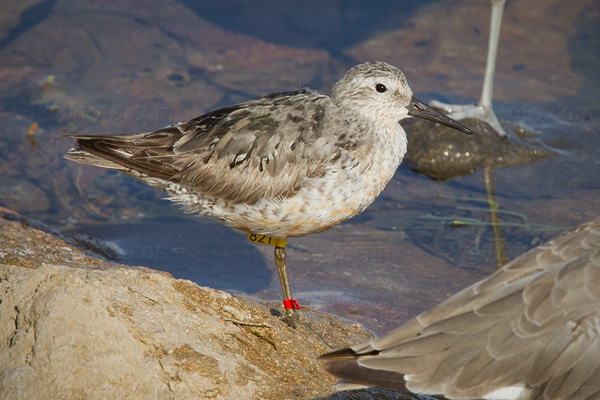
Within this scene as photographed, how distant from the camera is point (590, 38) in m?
11.3

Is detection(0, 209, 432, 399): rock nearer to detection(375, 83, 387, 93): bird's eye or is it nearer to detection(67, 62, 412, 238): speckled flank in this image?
detection(67, 62, 412, 238): speckled flank

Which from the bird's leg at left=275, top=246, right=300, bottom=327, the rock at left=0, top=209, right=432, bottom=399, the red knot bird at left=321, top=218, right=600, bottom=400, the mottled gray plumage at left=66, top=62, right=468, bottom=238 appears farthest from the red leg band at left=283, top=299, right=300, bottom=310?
the red knot bird at left=321, top=218, right=600, bottom=400

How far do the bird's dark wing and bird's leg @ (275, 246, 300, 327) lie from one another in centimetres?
69

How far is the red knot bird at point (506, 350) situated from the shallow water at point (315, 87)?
230cm

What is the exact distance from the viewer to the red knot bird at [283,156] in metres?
5.02

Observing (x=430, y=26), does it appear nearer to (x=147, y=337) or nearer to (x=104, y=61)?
(x=104, y=61)

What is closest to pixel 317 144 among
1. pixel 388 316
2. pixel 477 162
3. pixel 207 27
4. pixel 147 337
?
pixel 388 316

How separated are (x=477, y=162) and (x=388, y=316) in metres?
3.40

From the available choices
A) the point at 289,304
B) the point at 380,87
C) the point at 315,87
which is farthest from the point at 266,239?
the point at 315,87

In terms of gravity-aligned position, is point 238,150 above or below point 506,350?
below

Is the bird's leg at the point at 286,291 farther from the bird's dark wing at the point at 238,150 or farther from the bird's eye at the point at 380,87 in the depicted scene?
the bird's eye at the point at 380,87

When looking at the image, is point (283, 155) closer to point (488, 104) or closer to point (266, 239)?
point (266, 239)

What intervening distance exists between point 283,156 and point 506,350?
242 centimetres

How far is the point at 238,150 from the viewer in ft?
17.1
